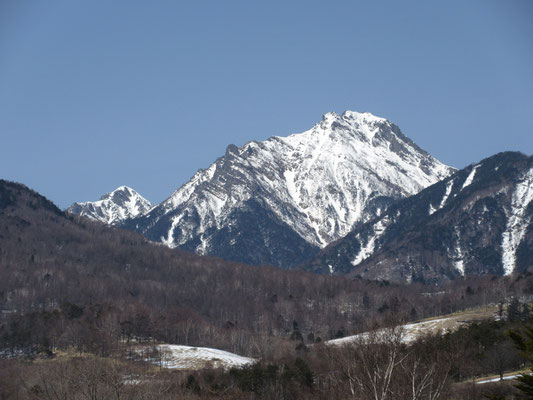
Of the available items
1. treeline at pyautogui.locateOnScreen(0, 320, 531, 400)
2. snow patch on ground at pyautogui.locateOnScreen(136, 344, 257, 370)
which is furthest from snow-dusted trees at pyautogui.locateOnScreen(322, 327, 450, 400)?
snow patch on ground at pyautogui.locateOnScreen(136, 344, 257, 370)

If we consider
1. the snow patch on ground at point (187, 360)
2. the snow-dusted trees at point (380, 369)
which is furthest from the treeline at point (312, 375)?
the snow patch on ground at point (187, 360)

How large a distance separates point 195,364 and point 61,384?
119409 millimetres

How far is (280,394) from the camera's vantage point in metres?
124

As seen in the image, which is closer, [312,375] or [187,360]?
[312,375]

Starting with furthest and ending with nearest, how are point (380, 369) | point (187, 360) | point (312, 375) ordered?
point (187, 360) → point (312, 375) → point (380, 369)

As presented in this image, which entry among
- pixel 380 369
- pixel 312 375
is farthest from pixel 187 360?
pixel 380 369

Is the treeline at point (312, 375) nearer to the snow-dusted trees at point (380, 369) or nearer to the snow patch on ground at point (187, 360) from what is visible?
the snow-dusted trees at point (380, 369)

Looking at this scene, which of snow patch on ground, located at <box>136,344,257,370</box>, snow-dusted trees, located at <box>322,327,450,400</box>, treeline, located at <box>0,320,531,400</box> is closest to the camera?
snow-dusted trees, located at <box>322,327,450,400</box>

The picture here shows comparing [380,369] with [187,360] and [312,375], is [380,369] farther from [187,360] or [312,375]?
[187,360]

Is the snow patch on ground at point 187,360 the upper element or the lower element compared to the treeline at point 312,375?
upper

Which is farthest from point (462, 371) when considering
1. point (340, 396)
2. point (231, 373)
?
point (340, 396)

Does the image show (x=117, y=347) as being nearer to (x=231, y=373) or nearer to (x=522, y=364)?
(x=231, y=373)

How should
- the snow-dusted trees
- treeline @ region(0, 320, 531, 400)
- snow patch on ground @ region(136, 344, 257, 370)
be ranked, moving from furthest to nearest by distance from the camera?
snow patch on ground @ region(136, 344, 257, 370) < treeline @ region(0, 320, 531, 400) < the snow-dusted trees

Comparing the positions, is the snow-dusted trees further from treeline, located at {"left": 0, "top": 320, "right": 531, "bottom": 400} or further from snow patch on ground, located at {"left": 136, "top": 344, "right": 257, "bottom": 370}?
snow patch on ground, located at {"left": 136, "top": 344, "right": 257, "bottom": 370}
